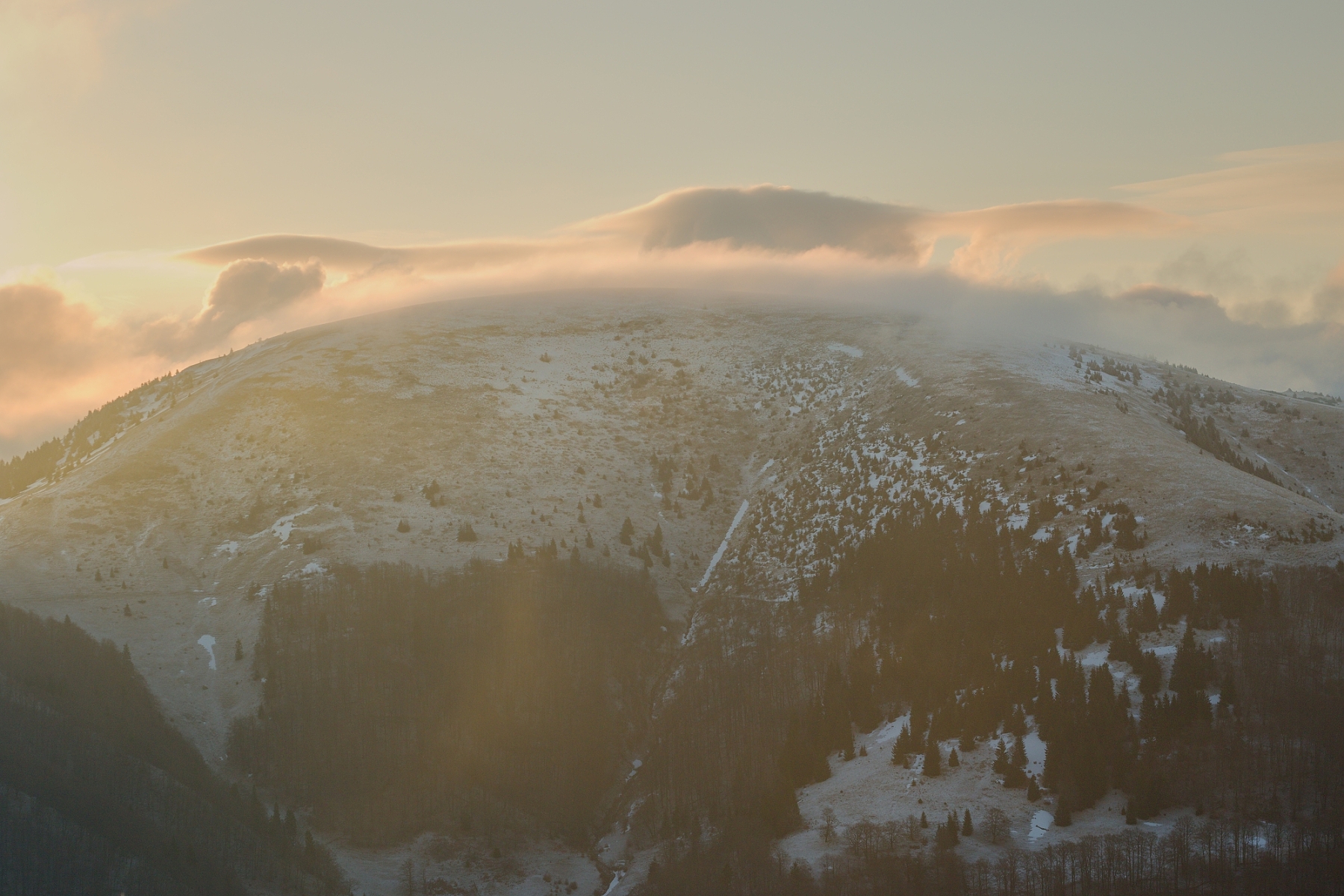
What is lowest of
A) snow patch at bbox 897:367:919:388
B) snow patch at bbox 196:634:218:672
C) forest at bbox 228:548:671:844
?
forest at bbox 228:548:671:844

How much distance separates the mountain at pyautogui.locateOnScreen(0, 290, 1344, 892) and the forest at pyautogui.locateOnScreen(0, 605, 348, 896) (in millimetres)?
→ 5009

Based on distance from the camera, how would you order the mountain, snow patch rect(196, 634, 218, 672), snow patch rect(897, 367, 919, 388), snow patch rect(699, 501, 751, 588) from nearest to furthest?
the mountain
snow patch rect(196, 634, 218, 672)
snow patch rect(699, 501, 751, 588)
snow patch rect(897, 367, 919, 388)

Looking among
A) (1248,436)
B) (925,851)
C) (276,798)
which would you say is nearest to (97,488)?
(276,798)

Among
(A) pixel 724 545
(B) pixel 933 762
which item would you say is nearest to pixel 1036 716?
(B) pixel 933 762

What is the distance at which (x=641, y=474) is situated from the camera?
13025 centimetres

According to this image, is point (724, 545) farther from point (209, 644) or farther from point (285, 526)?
point (209, 644)

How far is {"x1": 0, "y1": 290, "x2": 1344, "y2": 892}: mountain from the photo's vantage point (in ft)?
Answer: 304

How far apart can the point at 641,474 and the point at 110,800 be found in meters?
68.6

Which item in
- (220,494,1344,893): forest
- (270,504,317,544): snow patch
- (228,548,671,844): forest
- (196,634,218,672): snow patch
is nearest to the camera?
(220,494,1344,893): forest

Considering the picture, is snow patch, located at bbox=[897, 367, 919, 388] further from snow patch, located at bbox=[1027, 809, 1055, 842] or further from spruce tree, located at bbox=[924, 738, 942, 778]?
snow patch, located at bbox=[1027, 809, 1055, 842]

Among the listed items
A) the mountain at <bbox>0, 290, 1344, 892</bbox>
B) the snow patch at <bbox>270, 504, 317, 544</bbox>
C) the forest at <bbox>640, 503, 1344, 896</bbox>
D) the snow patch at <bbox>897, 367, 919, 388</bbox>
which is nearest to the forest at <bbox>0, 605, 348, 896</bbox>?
the mountain at <bbox>0, 290, 1344, 892</bbox>

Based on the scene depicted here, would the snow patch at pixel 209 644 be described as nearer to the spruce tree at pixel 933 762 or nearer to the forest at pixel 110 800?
the forest at pixel 110 800

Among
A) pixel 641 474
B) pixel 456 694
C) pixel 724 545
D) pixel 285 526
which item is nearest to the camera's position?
pixel 456 694

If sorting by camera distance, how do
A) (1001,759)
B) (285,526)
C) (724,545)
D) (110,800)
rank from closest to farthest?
(1001,759)
(110,800)
(285,526)
(724,545)
